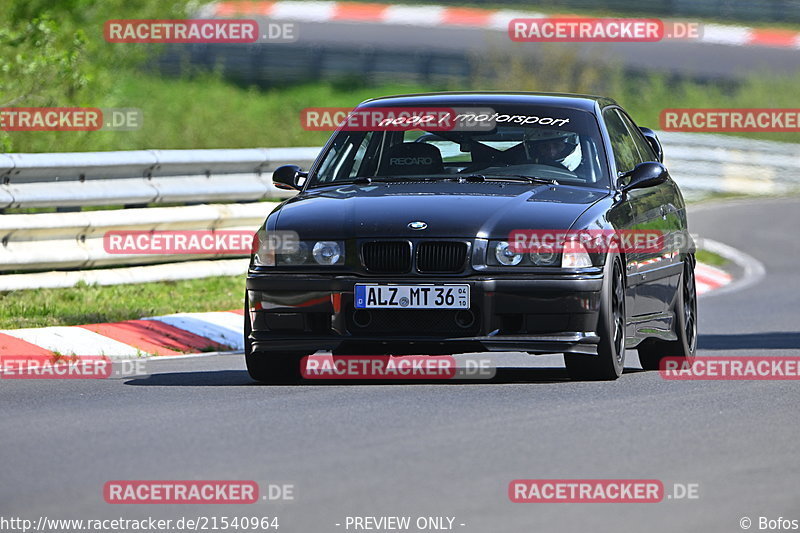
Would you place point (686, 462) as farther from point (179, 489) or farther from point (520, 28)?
point (520, 28)

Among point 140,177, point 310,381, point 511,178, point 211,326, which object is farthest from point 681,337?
point 140,177

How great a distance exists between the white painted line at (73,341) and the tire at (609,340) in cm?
324

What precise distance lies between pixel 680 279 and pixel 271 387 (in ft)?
9.59

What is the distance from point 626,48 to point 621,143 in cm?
3102

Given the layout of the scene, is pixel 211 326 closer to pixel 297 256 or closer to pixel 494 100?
pixel 494 100

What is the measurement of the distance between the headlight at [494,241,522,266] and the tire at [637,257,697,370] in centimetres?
200

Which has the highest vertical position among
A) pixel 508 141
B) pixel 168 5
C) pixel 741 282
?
pixel 168 5

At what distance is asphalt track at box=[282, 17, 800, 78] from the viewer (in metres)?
37.8

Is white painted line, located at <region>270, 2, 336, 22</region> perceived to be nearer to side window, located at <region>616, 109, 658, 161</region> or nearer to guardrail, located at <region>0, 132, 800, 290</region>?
guardrail, located at <region>0, 132, 800, 290</region>

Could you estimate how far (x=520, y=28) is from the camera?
3341 cm

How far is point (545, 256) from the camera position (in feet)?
29.3

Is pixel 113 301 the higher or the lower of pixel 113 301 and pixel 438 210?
the lower

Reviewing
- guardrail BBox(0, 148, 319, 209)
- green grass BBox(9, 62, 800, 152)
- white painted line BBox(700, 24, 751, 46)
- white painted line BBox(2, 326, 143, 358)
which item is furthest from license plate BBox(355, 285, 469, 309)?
white painted line BBox(700, 24, 751, 46)

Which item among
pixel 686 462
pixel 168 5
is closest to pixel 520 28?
pixel 168 5
